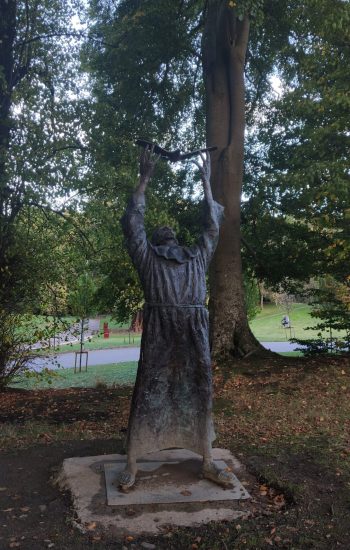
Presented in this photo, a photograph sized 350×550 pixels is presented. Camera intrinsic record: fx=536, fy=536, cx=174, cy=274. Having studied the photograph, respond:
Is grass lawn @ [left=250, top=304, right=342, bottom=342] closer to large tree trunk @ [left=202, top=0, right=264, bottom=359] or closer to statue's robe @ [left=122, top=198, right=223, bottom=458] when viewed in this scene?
large tree trunk @ [left=202, top=0, right=264, bottom=359]

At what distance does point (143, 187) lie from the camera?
476 cm

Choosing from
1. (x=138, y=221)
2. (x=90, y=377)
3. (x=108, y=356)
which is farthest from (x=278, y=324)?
(x=138, y=221)

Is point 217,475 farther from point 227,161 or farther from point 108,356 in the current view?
point 108,356

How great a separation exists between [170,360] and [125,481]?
107cm

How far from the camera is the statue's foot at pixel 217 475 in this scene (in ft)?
15.2

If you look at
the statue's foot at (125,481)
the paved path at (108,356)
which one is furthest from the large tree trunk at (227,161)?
the paved path at (108,356)

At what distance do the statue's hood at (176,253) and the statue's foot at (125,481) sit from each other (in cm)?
186

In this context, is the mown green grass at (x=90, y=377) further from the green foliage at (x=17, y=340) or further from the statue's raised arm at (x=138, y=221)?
the statue's raised arm at (x=138, y=221)

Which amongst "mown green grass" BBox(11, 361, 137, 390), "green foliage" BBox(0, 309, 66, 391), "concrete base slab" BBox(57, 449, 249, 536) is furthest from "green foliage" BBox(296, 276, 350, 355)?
"concrete base slab" BBox(57, 449, 249, 536)

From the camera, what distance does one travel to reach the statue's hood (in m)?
4.64

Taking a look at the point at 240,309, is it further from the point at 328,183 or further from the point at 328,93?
the point at 328,93

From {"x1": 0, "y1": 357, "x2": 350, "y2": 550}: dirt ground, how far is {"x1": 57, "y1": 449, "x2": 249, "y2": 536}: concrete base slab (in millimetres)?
105

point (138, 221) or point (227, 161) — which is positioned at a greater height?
point (227, 161)

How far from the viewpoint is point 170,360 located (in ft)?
15.3
